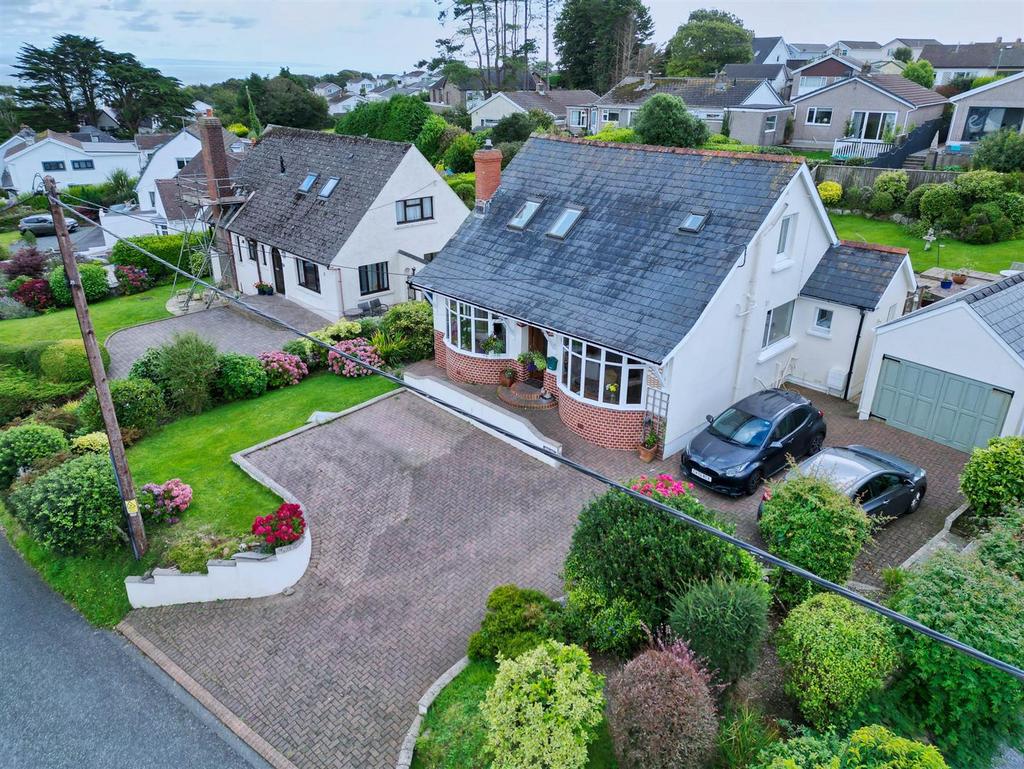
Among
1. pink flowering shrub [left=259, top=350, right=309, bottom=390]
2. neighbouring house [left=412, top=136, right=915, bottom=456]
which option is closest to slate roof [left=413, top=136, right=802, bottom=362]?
neighbouring house [left=412, top=136, right=915, bottom=456]

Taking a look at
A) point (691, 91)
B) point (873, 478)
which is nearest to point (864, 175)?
point (691, 91)

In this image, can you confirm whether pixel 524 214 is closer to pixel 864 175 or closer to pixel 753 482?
pixel 753 482

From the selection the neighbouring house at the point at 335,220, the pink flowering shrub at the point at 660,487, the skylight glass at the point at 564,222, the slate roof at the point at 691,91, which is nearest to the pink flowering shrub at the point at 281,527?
the pink flowering shrub at the point at 660,487

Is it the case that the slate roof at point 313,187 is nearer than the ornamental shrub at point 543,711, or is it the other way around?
the ornamental shrub at point 543,711

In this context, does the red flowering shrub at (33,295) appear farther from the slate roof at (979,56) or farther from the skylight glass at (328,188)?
Answer: the slate roof at (979,56)

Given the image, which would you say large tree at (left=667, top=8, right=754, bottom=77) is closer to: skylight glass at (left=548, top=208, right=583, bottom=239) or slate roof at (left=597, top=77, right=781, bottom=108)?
slate roof at (left=597, top=77, right=781, bottom=108)

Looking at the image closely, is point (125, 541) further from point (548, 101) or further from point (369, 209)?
point (548, 101)
